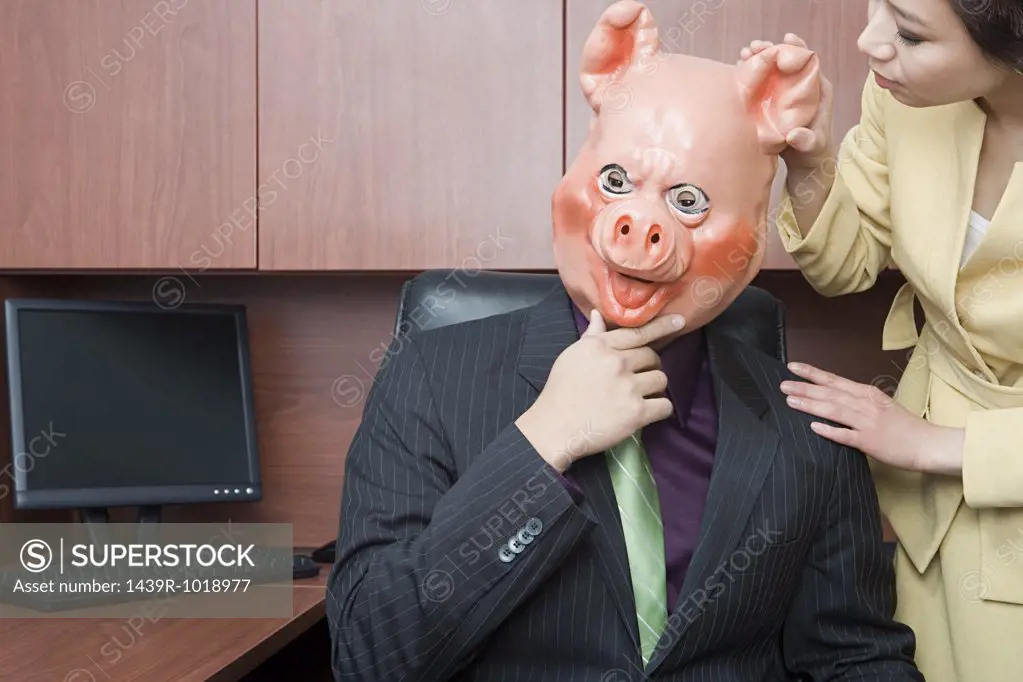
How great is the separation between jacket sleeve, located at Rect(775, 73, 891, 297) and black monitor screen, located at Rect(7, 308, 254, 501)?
1.06 meters

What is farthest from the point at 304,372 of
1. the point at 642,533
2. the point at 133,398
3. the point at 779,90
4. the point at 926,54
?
the point at 926,54

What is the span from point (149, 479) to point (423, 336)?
2.64 ft

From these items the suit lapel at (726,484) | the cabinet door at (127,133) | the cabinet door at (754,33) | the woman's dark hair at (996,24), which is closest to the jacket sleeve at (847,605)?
the suit lapel at (726,484)

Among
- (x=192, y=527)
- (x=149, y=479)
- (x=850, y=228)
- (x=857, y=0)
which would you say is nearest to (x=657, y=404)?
(x=850, y=228)

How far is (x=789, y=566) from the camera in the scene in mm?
1143

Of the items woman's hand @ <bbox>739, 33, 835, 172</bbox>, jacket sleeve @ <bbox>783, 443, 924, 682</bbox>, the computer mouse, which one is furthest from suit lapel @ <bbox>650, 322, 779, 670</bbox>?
the computer mouse

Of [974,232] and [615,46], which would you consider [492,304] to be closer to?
[615,46]

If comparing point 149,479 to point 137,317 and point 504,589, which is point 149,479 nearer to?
point 137,317

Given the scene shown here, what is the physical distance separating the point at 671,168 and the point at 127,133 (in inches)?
43.7

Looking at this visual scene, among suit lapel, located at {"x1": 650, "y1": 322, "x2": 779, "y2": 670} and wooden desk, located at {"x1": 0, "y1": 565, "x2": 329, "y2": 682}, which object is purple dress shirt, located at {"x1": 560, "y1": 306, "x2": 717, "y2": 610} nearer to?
suit lapel, located at {"x1": 650, "y1": 322, "x2": 779, "y2": 670}

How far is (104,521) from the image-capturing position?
1758 millimetres

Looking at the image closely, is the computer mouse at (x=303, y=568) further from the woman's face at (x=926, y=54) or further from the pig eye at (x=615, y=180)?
the woman's face at (x=926, y=54)

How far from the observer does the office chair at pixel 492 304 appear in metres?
1.40

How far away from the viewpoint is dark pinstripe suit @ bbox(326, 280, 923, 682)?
3.25 feet
